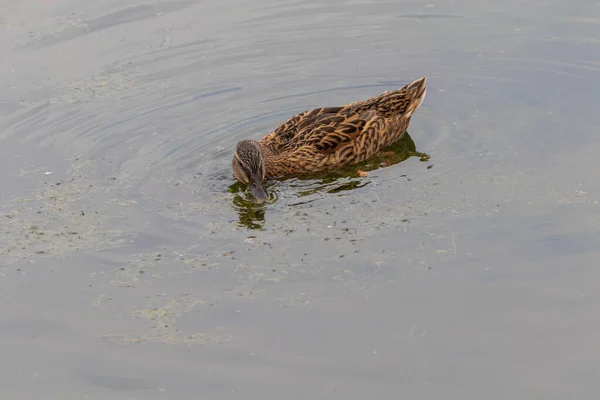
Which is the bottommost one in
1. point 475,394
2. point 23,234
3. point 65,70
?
point 475,394

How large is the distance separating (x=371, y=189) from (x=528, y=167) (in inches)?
69.5

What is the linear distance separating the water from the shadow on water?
42 millimetres

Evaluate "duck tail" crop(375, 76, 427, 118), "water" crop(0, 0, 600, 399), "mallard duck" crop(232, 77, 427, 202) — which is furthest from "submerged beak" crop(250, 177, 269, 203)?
"duck tail" crop(375, 76, 427, 118)

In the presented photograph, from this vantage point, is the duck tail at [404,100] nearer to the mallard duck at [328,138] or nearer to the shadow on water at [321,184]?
the mallard duck at [328,138]

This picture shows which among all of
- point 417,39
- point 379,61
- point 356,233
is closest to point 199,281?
point 356,233

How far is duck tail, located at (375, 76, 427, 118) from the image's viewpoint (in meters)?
11.8

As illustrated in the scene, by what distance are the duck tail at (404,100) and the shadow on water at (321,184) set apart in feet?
1.43

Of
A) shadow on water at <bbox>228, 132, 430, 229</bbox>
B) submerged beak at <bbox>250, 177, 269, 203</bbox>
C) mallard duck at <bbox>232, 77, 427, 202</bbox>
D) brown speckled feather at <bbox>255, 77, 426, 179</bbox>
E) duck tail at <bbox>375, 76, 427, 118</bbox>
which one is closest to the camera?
shadow on water at <bbox>228, 132, 430, 229</bbox>

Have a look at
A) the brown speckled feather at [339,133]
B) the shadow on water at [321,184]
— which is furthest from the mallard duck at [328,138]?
the shadow on water at [321,184]

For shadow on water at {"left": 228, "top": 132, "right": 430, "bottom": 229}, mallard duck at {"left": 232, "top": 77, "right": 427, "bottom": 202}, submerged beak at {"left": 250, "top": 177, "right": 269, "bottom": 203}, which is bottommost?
shadow on water at {"left": 228, "top": 132, "right": 430, "bottom": 229}

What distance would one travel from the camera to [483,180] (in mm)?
10055

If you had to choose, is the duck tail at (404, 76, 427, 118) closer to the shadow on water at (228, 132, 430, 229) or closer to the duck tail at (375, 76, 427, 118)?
the duck tail at (375, 76, 427, 118)

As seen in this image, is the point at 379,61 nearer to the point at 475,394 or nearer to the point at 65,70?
the point at 65,70

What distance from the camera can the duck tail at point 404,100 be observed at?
38.7 feet
